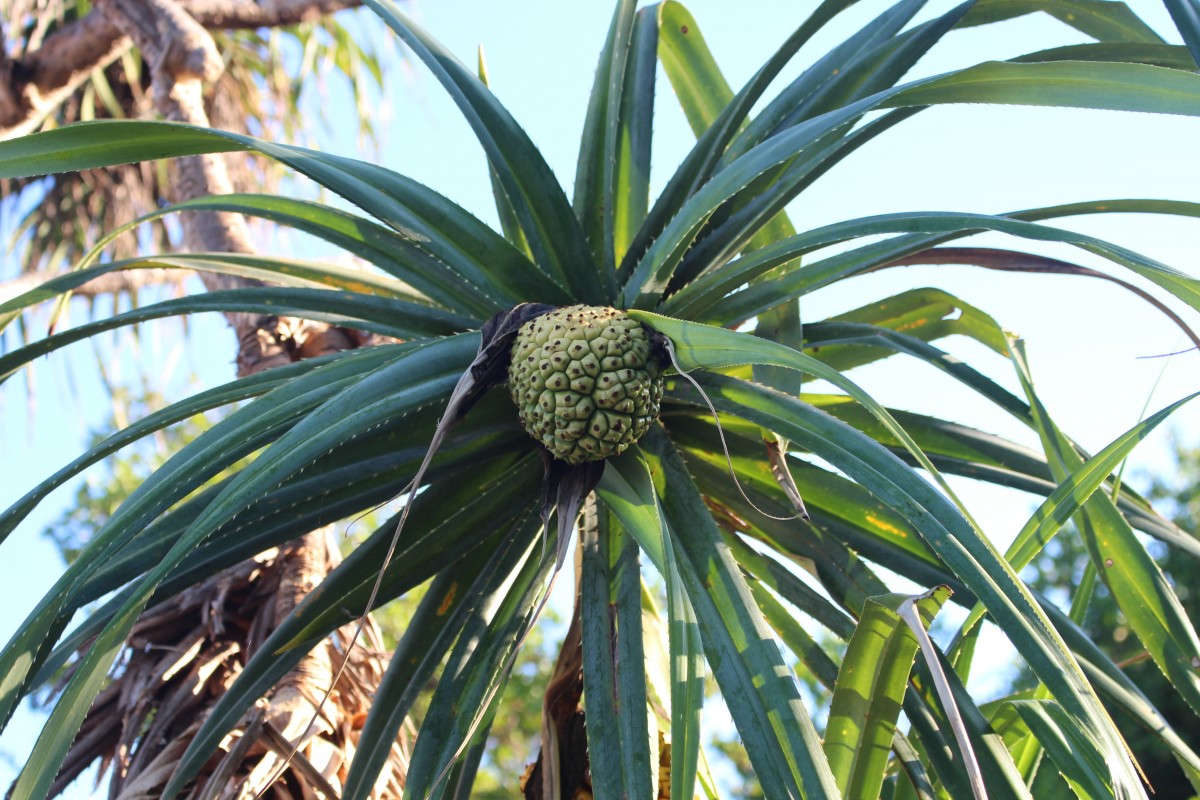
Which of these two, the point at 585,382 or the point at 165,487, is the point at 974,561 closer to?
the point at 585,382

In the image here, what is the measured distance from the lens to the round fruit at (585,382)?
1.36m

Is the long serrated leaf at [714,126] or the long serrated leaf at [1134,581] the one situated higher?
the long serrated leaf at [714,126]

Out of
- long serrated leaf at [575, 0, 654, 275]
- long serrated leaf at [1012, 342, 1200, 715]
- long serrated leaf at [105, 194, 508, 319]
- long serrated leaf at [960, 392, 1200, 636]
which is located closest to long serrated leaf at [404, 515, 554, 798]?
long serrated leaf at [105, 194, 508, 319]

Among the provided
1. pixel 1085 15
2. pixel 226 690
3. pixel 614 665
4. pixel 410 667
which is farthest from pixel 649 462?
pixel 1085 15

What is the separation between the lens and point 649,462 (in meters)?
1.62

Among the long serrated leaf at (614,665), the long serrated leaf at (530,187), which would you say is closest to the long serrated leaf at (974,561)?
the long serrated leaf at (614,665)

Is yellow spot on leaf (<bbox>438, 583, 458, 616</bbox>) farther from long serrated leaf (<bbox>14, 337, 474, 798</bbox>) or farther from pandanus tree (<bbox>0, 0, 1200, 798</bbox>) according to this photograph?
long serrated leaf (<bbox>14, 337, 474, 798</bbox>)

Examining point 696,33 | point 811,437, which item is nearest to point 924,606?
point 811,437

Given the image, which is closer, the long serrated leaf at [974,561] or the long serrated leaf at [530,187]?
the long serrated leaf at [974,561]

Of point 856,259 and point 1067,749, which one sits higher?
point 856,259

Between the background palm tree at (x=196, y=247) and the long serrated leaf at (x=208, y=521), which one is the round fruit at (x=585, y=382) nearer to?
the long serrated leaf at (x=208, y=521)

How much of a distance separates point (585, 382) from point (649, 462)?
0.30 m

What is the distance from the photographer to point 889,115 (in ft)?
5.38

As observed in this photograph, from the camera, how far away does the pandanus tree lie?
1238 millimetres
